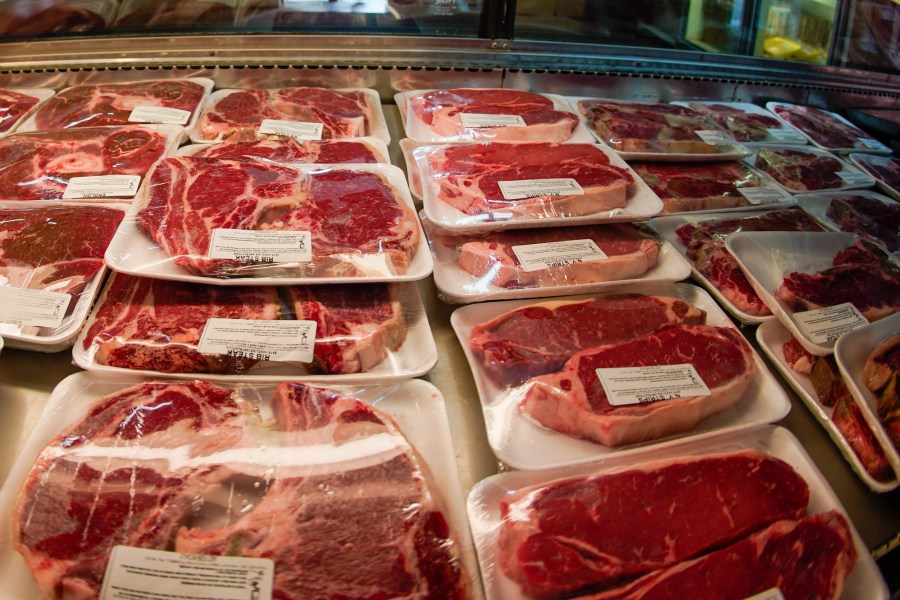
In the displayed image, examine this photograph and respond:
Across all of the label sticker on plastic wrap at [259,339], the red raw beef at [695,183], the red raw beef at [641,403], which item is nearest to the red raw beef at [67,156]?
the label sticker on plastic wrap at [259,339]

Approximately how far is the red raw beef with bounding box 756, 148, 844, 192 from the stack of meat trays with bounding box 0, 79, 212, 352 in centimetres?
270

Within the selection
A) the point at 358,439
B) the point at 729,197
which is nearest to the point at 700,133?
the point at 729,197

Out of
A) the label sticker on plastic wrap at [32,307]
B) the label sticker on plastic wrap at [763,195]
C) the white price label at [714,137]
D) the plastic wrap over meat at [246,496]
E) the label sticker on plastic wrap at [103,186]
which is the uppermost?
the white price label at [714,137]

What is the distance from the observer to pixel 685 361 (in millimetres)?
1713

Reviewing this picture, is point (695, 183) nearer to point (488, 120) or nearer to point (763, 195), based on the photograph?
point (763, 195)

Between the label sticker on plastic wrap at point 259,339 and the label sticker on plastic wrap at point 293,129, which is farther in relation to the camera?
the label sticker on plastic wrap at point 293,129

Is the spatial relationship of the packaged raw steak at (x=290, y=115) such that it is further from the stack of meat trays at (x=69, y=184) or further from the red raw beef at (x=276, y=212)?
the red raw beef at (x=276, y=212)

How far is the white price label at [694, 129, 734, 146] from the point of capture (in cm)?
280

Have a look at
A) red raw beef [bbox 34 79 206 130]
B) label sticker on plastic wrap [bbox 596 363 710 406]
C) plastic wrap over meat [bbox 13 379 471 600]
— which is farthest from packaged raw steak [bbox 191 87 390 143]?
label sticker on plastic wrap [bbox 596 363 710 406]

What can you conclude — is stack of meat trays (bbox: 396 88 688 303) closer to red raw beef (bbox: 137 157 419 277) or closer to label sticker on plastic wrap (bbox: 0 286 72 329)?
red raw beef (bbox: 137 157 419 277)

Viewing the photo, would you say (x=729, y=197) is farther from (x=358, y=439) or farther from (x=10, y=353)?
(x=10, y=353)

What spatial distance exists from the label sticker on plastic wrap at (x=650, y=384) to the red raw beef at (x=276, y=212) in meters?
0.70

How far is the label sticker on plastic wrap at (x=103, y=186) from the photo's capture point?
2076 mm

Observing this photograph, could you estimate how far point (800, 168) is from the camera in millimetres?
2881
